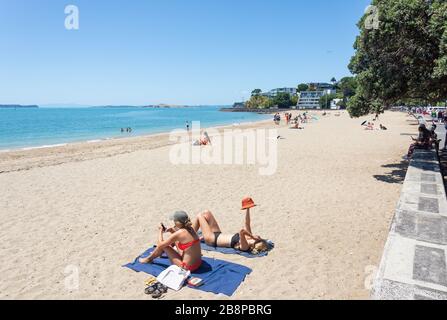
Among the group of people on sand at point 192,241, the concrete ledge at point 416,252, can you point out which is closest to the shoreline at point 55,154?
the group of people on sand at point 192,241

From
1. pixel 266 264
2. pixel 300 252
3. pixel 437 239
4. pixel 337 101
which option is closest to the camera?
pixel 437 239

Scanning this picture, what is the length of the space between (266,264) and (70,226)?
4703 mm

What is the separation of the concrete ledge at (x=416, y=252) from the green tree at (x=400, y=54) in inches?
139

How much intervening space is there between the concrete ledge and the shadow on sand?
10.8ft

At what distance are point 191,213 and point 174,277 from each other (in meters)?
3.24

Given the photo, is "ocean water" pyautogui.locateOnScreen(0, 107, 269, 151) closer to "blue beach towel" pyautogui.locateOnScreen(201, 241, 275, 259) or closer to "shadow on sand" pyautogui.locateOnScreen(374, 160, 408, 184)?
"blue beach towel" pyautogui.locateOnScreen(201, 241, 275, 259)

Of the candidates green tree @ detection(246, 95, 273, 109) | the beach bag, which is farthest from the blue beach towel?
green tree @ detection(246, 95, 273, 109)

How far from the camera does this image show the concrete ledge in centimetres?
336

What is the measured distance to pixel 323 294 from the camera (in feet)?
14.0

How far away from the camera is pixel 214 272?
488 cm
